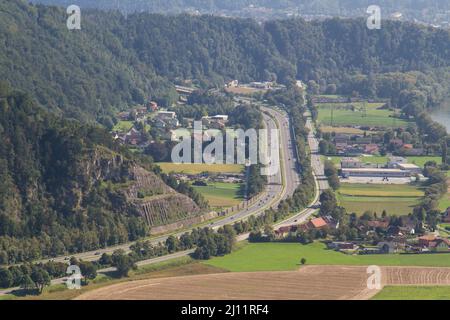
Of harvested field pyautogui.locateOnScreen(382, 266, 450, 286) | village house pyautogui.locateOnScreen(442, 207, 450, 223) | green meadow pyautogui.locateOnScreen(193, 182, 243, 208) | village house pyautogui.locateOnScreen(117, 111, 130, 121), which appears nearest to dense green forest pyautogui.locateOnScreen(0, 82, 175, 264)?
green meadow pyautogui.locateOnScreen(193, 182, 243, 208)

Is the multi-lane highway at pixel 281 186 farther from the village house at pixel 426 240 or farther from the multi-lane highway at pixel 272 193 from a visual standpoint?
the village house at pixel 426 240

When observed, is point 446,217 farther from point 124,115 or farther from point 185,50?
point 185,50

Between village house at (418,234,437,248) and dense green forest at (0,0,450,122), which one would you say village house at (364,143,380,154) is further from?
village house at (418,234,437,248)

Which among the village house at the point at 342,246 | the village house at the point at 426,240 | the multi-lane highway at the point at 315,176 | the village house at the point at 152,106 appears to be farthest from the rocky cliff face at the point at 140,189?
the village house at the point at 152,106

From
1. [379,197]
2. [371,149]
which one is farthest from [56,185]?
[371,149]

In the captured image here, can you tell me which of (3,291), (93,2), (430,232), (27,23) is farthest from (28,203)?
(93,2)

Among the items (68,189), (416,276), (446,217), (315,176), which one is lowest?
(416,276)

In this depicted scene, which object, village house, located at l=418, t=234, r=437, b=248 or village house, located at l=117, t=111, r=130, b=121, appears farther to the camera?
village house, located at l=117, t=111, r=130, b=121
